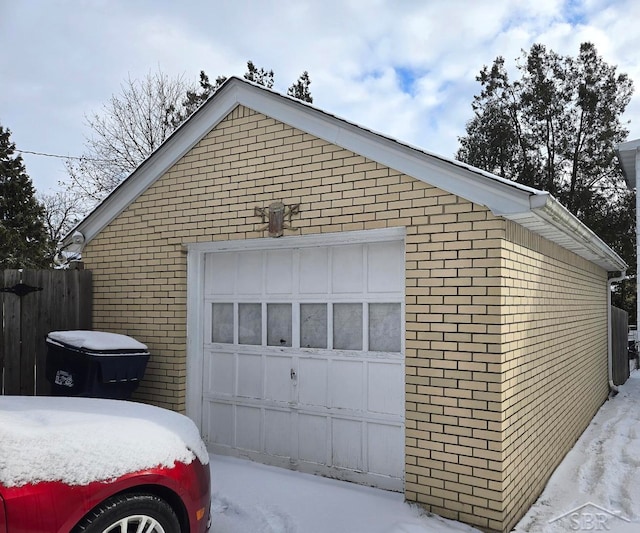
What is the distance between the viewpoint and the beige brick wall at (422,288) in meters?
3.77

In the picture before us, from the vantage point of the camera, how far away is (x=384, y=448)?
4395 millimetres

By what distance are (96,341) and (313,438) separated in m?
2.31

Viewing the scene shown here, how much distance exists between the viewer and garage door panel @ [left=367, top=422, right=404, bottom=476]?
433 cm

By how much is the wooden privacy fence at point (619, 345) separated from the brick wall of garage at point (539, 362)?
439 cm

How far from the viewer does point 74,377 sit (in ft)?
15.7

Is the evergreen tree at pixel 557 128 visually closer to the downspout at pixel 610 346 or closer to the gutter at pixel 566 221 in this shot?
the downspout at pixel 610 346

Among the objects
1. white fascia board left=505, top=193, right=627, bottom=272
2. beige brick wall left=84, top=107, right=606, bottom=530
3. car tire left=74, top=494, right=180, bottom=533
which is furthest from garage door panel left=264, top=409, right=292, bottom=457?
white fascia board left=505, top=193, right=627, bottom=272

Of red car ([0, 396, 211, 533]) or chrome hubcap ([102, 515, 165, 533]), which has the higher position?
red car ([0, 396, 211, 533])

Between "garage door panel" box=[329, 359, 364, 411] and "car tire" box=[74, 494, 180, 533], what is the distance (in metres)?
2.15

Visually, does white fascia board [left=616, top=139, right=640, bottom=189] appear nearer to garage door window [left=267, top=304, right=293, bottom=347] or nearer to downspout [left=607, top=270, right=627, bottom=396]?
downspout [left=607, top=270, right=627, bottom=396]

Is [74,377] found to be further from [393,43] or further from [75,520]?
[393,43]

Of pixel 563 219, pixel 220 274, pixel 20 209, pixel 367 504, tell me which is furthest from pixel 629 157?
pixel 20 209

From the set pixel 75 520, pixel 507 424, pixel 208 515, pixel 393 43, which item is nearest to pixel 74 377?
pixel 208 515

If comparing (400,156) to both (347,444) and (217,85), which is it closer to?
(347,444)
